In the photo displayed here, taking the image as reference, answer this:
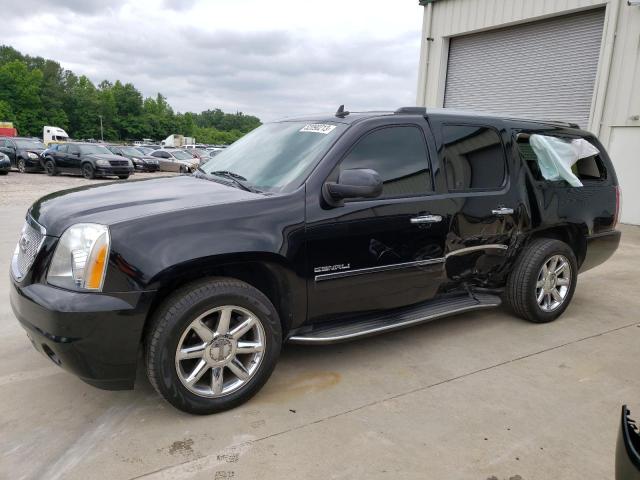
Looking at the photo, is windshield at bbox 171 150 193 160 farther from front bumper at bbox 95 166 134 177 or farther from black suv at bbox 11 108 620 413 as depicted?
black suv at bbox 11 108 620 413

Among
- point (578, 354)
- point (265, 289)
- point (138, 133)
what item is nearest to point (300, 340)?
point (265, 289)

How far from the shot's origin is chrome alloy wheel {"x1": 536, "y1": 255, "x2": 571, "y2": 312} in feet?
14.6

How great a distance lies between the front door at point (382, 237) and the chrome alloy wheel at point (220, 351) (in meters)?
0.47

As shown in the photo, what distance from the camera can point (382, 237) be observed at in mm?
3400

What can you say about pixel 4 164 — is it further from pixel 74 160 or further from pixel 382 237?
pixel 382 237

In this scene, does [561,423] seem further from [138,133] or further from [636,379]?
[138,133]

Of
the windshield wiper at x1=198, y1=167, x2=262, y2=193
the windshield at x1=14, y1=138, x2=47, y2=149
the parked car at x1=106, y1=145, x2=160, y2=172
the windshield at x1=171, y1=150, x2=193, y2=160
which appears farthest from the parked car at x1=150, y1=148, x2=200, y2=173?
the windshield wiper at x1=198, y1=167, x2=262, y2=193

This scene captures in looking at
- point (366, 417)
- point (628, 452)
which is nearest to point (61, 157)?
point (366, 417)

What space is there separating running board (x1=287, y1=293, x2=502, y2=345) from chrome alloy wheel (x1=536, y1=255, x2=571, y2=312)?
0.51 m

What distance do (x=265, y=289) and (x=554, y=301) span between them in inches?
114

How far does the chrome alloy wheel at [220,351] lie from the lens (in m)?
2.80

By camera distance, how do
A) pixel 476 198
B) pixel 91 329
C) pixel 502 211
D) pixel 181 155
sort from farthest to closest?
pixel 181 155
pixel 502 211
pixel 476 198
pixel 91 329

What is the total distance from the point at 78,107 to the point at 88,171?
299 ft

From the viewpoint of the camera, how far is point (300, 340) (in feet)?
10.5
